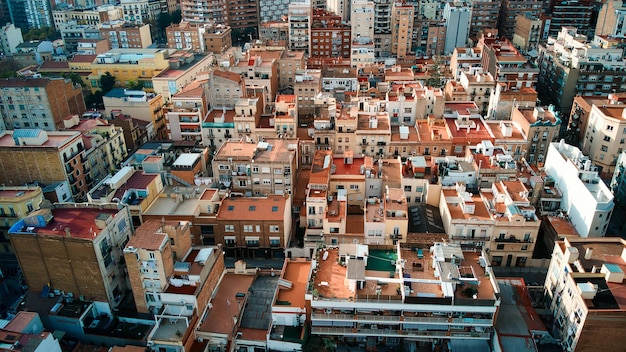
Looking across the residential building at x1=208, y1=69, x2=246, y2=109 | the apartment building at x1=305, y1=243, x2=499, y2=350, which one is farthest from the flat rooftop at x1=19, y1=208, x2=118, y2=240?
the residential building at x1=208, y1=69, x2=246, y2=109

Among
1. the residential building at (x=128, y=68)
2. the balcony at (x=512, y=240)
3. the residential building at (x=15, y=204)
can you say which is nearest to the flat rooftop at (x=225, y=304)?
the residential building at (x=15, y=204)

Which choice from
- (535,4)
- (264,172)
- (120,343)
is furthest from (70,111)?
(535,4)

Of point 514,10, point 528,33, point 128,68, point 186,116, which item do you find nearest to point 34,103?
point 186,116

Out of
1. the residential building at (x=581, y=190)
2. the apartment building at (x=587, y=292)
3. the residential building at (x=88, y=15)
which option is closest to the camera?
the apartment building at (x=587, y=292)

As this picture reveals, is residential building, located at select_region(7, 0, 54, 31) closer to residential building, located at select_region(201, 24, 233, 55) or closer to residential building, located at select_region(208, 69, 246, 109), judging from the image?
residential building, located at select_region(201, 24, 233, 55)

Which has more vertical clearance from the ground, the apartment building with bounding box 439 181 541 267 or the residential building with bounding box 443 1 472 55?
the residential building with bounding box 443 1 472 55

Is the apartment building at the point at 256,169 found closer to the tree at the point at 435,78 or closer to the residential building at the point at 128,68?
the tree at the point at 435,78
